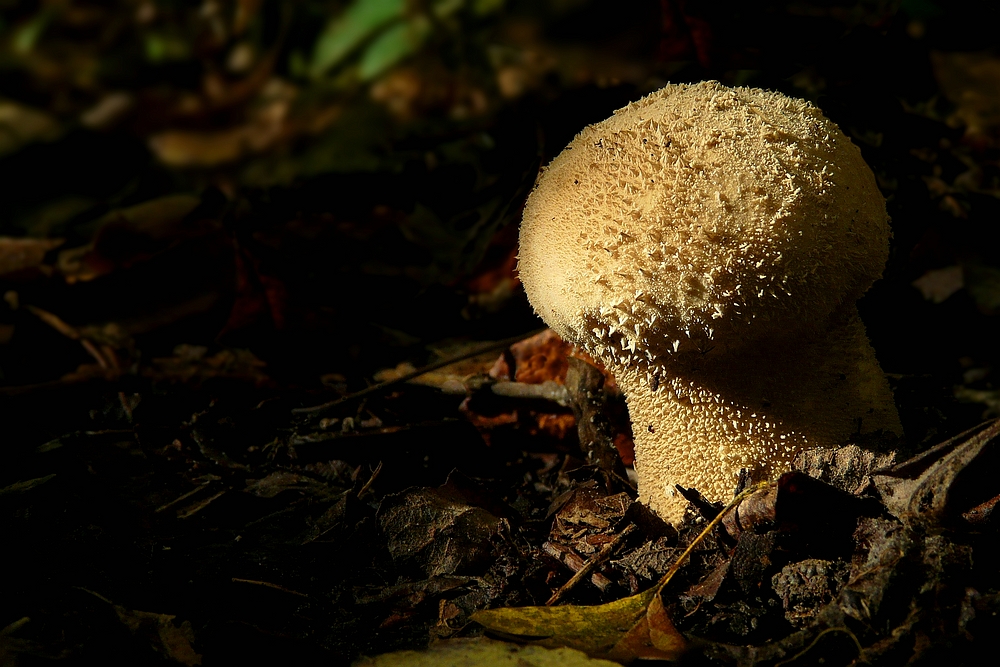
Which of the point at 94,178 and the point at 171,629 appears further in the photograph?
the point at 94,178

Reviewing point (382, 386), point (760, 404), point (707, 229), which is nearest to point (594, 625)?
point (760, 404)

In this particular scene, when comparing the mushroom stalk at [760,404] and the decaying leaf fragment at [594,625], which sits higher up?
the mushroom stalk at [760,404]

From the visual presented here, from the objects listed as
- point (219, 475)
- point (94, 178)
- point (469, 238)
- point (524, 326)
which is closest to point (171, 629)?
point (219, 475)

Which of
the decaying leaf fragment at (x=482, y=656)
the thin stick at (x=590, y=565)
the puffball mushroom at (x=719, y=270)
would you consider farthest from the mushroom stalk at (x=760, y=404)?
the decaying leaf fragment at (x=482, y=656)

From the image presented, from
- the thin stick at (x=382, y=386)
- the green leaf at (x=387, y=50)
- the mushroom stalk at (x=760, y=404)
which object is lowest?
the thin stick at (x=382, y=386)

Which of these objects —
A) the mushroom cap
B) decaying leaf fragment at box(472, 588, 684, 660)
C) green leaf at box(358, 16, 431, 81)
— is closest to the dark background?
green leaf at box(358, 16, 431, 81)

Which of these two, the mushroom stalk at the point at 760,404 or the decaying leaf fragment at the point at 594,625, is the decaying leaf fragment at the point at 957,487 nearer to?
the mushroom stalk at the point at 760,404

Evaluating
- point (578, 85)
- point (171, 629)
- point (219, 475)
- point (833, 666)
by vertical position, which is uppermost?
point (578, 85)

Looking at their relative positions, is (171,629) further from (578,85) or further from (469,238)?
(578,85)
